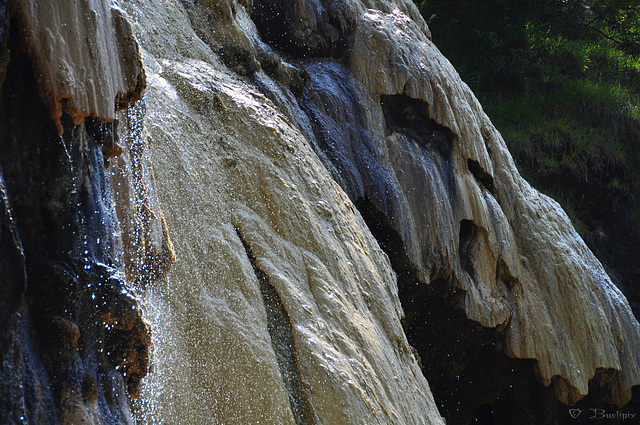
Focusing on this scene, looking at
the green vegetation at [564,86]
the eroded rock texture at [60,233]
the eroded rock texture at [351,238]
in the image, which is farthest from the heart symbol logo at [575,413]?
the eroded rock texture at [60,233]

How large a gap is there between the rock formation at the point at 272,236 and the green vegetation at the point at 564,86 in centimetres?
316

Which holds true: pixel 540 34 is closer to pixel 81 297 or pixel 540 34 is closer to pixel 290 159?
pixel 290 159

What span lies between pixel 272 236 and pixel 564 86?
8.48 m

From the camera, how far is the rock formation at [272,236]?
50.7 inches

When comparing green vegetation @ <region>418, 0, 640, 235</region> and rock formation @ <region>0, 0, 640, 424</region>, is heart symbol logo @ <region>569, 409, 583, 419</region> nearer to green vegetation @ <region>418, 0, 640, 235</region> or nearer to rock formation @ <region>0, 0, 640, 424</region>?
rock formation @ <region>0, 0, 640, 424</region>

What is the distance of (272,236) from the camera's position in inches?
108

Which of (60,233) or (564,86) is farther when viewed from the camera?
A: (564,86)

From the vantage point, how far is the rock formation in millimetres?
1287

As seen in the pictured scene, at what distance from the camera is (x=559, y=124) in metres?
9.20

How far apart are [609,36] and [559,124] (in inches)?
111

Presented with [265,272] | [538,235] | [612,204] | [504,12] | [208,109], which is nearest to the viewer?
[265,272]

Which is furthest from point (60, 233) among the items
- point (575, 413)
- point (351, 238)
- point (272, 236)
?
point (575, 413)

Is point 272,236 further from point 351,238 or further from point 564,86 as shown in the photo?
point 564,86

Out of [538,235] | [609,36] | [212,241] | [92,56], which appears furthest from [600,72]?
[92,56]
